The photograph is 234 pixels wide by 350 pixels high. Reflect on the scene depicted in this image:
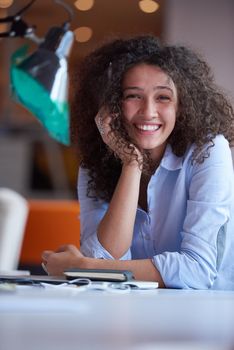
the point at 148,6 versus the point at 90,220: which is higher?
the point at 148,6

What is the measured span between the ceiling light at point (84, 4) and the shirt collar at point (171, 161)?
262 inches

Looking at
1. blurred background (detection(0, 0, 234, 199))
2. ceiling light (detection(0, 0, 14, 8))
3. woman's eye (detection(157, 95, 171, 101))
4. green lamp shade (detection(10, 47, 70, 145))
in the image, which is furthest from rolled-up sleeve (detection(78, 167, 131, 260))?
ceiling light (detection(0, 0, 14, 8))

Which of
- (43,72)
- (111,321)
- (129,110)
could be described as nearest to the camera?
(111,321)

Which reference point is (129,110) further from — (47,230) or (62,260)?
(47,230)

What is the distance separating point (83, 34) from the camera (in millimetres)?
9836

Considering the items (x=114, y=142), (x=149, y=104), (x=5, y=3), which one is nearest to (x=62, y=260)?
(x=114, y=142)

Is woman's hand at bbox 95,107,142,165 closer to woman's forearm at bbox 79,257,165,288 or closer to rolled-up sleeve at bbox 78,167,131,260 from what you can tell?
rolled-up sleeve at bbox 78,167,131,260

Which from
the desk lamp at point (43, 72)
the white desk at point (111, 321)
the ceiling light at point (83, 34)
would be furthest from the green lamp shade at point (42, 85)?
the ceiling light at point (83, 34)

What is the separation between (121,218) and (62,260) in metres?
0.22

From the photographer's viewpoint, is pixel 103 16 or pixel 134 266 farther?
pixel 103 16

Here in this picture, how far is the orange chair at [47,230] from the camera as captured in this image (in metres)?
5.45

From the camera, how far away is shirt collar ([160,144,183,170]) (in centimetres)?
227

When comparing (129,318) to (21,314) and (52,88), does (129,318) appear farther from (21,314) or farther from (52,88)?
(52,88)

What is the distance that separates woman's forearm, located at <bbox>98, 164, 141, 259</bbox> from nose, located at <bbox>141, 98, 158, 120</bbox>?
0.16 m
